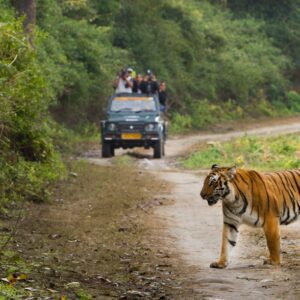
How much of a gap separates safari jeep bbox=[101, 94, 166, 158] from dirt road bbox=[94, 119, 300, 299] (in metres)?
7.50

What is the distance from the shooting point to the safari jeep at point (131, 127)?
2903 centimetres

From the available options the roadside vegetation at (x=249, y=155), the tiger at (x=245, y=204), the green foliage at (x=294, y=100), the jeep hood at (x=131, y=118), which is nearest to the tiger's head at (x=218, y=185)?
the tiger at (x=245, y=204)

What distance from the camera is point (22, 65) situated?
1722 cm

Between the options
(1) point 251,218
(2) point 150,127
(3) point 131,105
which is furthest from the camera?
(3) point 131,105

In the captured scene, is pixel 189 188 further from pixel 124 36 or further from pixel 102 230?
pixel 124 36

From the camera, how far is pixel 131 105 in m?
29.8

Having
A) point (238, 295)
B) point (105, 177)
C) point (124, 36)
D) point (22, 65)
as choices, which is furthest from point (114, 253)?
point (124, 36)

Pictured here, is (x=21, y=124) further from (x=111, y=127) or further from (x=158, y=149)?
(x=158, y=149)

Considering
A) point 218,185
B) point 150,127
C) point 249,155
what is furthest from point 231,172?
point 150,127

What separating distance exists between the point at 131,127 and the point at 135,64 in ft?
49.5

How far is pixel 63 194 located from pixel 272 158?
373 inches

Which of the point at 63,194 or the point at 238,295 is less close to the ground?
the point at 238,295

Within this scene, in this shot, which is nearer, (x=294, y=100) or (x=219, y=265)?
(x=219, y=265)

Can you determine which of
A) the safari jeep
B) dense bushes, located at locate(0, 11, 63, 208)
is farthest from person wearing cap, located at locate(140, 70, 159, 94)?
dense bushes, located at locate(0, 11, 63, 208)
